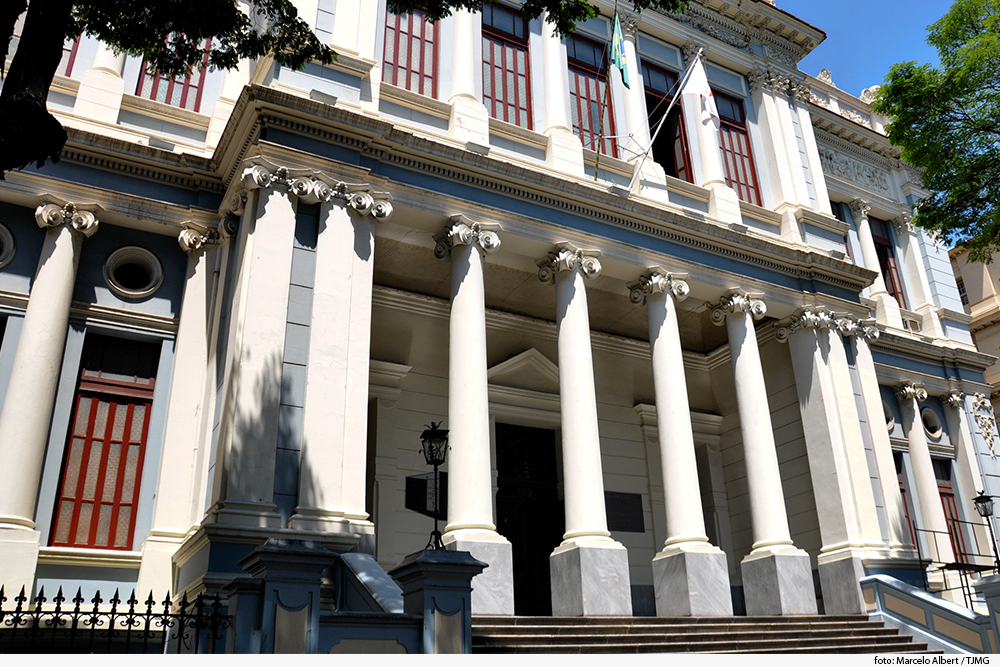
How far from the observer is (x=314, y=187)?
472 inches

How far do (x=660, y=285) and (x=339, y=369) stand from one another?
6.62 metres

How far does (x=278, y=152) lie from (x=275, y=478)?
481 centimetres

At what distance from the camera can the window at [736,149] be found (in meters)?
18.5

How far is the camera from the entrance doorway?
54.7ft

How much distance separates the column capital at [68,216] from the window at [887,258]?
20.3m

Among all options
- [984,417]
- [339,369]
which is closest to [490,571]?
[339,369]

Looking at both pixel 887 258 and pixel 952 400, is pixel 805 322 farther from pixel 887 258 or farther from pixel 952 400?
pixel 887 258

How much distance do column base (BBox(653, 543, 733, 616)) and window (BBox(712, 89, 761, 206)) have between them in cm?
883

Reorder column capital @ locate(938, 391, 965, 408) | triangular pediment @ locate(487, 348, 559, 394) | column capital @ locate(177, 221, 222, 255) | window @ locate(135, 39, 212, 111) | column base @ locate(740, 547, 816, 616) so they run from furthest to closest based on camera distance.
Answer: column capital @ locate(938, 391, 965, 408) < triangular pediment @ locate(487, 348, 559, 394) < window @ locate(135, 39, 212, 111) < column base @ locate(740, 547, 816, 616) < column capital @ locate(177, 221, 222, 255)

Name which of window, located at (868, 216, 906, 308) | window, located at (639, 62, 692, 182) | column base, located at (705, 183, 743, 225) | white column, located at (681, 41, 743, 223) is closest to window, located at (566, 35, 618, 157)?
window, located at (639, 62, 692, 182)

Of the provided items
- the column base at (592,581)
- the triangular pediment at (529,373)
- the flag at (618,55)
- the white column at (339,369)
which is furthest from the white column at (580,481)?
the flag at (618,55)

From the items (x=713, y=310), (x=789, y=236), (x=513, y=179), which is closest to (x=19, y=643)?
(x=513, y=179)

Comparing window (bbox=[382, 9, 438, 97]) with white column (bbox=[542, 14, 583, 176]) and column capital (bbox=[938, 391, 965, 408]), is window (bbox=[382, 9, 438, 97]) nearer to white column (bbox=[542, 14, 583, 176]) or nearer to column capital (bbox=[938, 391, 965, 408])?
white column (bbox=[542, 14, 583, 176])

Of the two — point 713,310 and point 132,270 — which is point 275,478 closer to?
point 132,270
